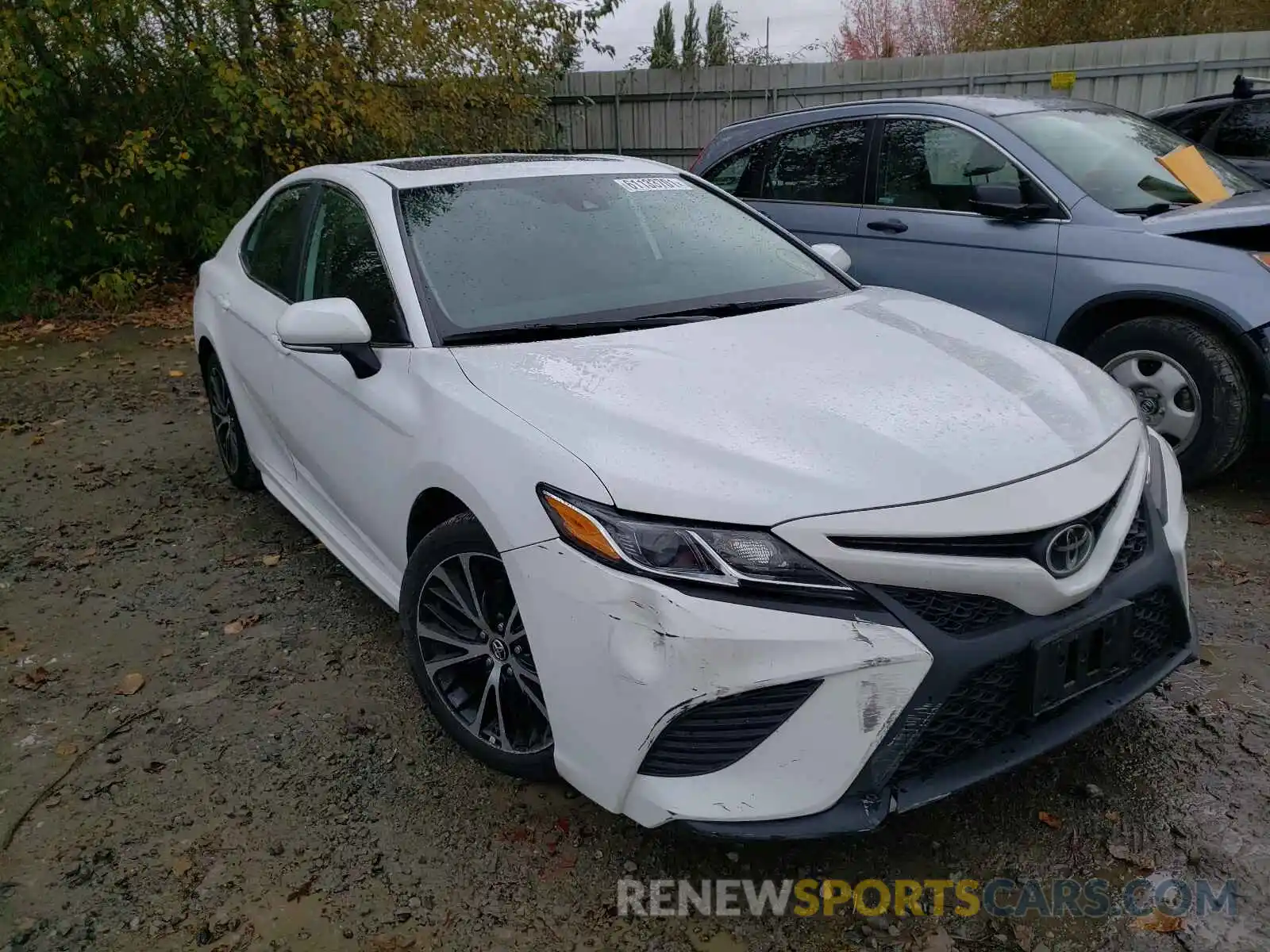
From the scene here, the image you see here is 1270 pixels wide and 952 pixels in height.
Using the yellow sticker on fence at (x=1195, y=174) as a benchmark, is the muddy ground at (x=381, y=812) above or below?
below

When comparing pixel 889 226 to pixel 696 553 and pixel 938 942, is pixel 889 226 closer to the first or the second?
pixel 696 553

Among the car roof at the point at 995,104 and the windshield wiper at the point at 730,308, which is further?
the car roof at the point at 995,104

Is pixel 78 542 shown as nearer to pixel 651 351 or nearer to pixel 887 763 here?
pixel 651 351

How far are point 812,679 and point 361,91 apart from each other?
344 inches

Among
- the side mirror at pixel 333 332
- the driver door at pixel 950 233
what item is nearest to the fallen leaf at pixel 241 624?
the side mirror at pixel 333 332

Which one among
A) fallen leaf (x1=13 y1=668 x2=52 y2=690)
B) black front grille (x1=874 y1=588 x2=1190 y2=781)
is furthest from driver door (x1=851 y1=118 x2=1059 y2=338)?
fallen leaf (x1=13 y1=668 x2=52 y2=690)

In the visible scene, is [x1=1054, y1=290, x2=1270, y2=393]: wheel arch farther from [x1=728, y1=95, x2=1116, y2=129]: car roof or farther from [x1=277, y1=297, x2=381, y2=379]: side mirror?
[x1=277, y1=297, x2=381, y2=379]: side mirror

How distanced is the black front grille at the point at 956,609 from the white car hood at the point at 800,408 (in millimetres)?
186

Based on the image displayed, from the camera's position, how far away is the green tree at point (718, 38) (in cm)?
1853

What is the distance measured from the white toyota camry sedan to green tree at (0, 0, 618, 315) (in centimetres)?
666

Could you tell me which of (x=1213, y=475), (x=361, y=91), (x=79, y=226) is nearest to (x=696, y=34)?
(x=361, y=91)

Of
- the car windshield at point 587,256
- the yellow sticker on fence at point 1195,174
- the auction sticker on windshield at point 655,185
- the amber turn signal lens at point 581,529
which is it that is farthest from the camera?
the yellow sticker on fence at point 1195,174

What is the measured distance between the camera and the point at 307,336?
9.12 ft

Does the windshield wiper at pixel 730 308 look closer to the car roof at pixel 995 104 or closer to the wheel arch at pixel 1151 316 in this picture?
the wheel arch at pixel 1151 316
